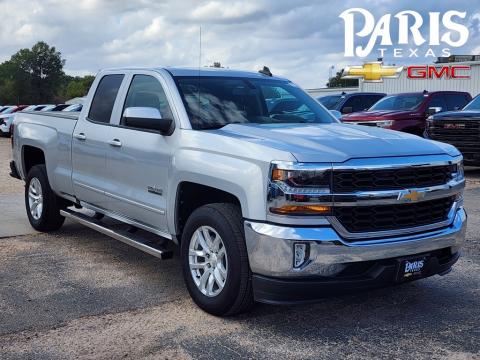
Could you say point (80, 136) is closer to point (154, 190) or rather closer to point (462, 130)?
point (154, 190)

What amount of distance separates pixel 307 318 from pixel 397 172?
128 centimetres

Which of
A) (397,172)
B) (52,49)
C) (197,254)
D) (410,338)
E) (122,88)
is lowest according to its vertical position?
(410,338)

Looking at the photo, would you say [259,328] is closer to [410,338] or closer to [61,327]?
[410,338]

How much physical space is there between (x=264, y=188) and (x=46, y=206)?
403 centimetres

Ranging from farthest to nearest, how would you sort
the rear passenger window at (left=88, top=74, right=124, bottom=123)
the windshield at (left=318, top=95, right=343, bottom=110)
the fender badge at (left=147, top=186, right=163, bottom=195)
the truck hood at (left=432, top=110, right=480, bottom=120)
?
the windshield at (left=318, top=95, right=343, bottom=110) → the truck hood at (left=432, top=110, right=480, bottom=120) → the rear passenger window at (left=88, top=74, right=124, bottom=123) → the fender badge at (left=147, top=186, right=163, bottom=195)

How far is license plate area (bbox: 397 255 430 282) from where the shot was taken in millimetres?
4281

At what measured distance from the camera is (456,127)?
43.7 ft

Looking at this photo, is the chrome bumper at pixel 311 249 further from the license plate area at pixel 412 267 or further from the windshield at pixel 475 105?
the windshield at pixel 475 105

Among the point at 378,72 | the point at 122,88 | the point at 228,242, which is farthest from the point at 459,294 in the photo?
the point at 378,72

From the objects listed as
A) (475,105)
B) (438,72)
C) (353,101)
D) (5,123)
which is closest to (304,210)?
(475,105)

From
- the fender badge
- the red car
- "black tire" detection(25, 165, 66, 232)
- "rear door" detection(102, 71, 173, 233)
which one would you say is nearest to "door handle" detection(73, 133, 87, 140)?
"rear door" detection(102, 71, 173, 233)

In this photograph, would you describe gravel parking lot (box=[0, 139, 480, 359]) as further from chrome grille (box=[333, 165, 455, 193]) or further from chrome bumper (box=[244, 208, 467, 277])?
chrome grille (box=[333, 165, 455, 193])

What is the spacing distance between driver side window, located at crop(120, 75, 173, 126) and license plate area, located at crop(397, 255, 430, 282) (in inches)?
86.7

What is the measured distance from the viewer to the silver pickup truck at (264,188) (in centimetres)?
409
